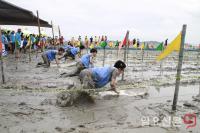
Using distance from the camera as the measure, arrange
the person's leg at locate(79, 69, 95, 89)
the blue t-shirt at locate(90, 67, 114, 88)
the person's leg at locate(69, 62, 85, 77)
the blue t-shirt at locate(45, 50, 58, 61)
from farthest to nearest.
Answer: the blue t-shirt at locate(45, 50, 58, 61), the person's leg at locate(69, 62, 85, 77), the person's leg at locate(79, 69, 95, 89), the blue t-shirt at locate(90, 67, 114, 88)

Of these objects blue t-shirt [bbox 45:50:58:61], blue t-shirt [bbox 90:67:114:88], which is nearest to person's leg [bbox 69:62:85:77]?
blue t-shirt [bbox 45:50:58:61]

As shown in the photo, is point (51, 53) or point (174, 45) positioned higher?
Result: point (174, 45)

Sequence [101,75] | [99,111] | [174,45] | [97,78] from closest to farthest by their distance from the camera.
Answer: [174,45] → [99,111] → [101,75] → [97,78]

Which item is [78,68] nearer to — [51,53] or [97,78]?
[51,53]

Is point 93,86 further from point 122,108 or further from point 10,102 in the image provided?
point 10,102

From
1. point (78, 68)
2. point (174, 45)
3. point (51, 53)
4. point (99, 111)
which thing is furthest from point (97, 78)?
point (51, 53)

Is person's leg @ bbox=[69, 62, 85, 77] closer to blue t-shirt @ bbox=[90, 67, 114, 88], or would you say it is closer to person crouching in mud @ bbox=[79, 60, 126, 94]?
person crouching in mud @ bbox=[79, 60, 126, 94]

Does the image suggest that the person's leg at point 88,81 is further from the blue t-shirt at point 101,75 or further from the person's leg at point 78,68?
the person's leg at point 78,68

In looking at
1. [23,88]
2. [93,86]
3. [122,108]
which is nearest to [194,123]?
[122,108]

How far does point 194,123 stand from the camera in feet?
19.2

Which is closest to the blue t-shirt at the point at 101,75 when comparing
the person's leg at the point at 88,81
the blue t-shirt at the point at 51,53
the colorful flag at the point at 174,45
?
the person's leg at the point at 88,81

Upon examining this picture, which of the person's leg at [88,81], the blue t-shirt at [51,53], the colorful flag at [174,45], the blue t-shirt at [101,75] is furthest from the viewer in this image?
the blue t-shirt at [51,53]

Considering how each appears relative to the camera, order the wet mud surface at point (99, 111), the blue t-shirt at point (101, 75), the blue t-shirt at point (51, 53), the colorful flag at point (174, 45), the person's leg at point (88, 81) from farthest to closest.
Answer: the blue t-shirt at point (51, 53) < the person's leg at point (88, 81) < the blue t-shirt at point (101, 75) < the colorful flag at point (174, 45) < the wet mud surface at point (99, 111)

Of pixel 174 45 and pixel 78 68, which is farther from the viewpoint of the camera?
pixel 78 68
